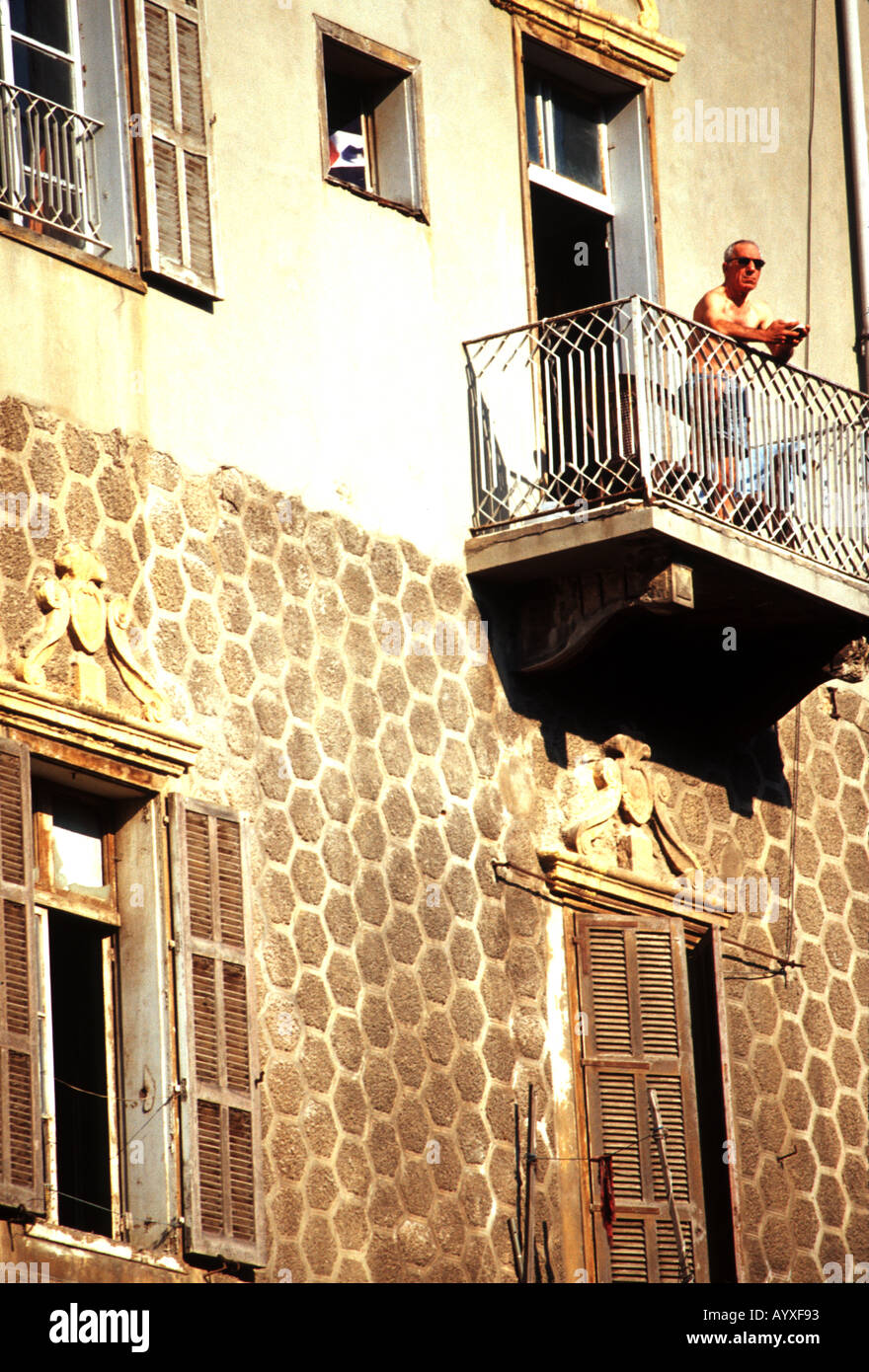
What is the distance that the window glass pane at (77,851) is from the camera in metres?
13.3

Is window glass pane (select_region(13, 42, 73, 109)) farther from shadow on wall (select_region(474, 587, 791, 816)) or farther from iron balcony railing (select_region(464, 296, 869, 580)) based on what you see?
shadow on wall (select_region(474, 587, 791, 816))

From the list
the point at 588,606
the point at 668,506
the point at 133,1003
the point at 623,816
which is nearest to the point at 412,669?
the point at 588,606

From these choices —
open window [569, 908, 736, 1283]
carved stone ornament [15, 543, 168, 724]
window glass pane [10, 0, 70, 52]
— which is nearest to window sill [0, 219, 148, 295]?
window glass pane [10, 0, 70, 52]

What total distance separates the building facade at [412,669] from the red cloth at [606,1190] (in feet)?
0.05

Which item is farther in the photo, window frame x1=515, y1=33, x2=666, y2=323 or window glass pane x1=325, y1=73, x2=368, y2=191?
window frame x1=515, y1=33, x2=666, y2=323

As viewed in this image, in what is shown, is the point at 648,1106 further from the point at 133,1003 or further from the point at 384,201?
the point at 384,201

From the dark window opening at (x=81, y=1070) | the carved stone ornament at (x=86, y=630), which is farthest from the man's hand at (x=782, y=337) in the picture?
the dark window opening at (x=81, y=1070)

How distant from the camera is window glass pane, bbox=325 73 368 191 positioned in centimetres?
1591

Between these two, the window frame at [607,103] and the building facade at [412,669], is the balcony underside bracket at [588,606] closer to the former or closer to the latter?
the building facade at [412,669]

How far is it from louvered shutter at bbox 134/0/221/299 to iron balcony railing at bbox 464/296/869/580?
1852 mm

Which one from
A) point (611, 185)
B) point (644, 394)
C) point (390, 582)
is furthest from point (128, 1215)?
point (611, 185)

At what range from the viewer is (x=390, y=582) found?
15070mm

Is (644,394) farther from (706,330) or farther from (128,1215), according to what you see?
(128,1215)

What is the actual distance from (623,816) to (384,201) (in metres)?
3.29
